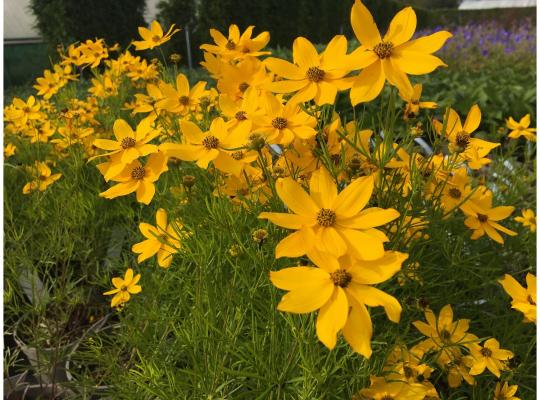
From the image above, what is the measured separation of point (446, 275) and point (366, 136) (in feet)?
1.20

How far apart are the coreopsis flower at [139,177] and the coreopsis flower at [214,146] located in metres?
0.05

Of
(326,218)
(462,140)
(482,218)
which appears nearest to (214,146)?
(326,218)

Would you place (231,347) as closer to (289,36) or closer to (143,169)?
(143,169)

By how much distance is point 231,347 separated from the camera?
2.45 feet

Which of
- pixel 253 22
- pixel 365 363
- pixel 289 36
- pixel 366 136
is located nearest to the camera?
pixel 365 363

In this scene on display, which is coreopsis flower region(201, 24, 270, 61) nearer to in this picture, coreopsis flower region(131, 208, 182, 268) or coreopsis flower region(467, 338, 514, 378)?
coreopsis flower region(131, 208, 182, 268)

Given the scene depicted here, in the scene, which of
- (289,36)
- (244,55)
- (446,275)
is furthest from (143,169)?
(289,36)

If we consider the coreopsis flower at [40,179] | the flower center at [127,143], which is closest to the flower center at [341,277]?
the flower center at [127,143]

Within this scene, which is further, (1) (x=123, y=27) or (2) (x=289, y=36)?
(2) (x=289, y=36)

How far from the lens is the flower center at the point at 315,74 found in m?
0.66

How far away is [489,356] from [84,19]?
579 cm

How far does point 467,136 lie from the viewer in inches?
28.3

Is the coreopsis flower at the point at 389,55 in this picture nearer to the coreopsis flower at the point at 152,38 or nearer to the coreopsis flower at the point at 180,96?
the coreopsis flower at the point at 180,96

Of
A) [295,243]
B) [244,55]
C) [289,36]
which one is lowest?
[289,36]
